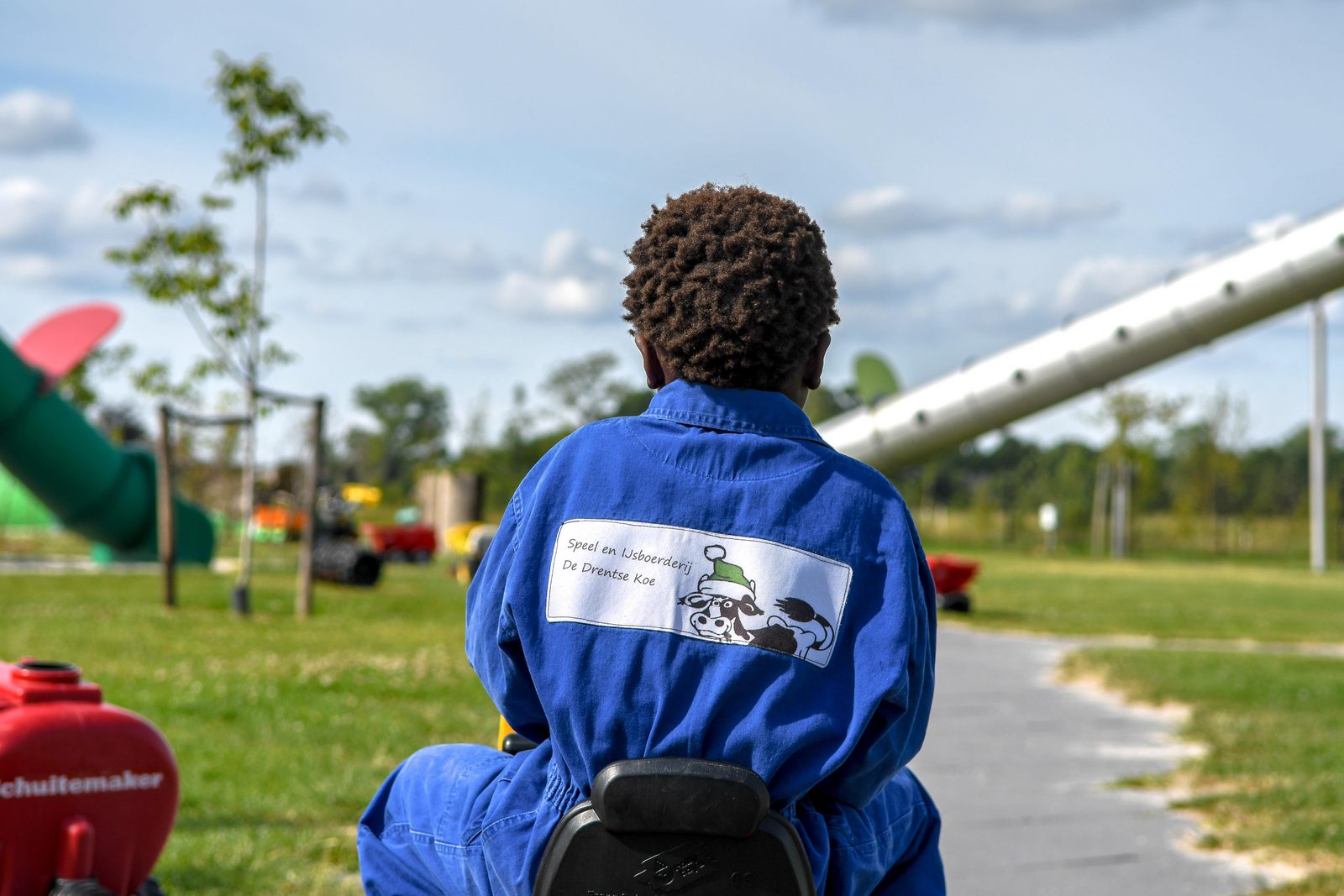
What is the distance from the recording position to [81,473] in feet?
68.9

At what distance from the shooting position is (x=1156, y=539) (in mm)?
61062

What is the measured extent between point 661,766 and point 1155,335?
8811mm

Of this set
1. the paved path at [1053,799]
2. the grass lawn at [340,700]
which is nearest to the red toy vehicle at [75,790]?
the grass lawn at [340,700]

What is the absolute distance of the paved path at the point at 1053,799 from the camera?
175 inches

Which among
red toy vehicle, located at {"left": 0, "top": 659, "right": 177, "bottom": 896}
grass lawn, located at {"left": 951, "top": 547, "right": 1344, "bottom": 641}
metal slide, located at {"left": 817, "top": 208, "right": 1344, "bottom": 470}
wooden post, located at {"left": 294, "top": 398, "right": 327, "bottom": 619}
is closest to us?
red toy vehicle, located at {"left": 0, "top": 659, "right": 177, "bottom": 896}

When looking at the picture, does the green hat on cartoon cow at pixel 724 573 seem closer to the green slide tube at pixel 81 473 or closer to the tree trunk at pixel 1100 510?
the green slide tube at pixel 81 473

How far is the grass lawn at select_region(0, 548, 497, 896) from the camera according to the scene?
4.25 metres

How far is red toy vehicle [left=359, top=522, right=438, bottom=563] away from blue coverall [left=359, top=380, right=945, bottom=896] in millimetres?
26010

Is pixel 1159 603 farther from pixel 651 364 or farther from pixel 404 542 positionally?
pixel 651 364

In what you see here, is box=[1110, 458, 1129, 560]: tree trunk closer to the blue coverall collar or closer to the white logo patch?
the blue coverall collar

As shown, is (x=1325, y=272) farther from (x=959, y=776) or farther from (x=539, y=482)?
(x=539, y=482)

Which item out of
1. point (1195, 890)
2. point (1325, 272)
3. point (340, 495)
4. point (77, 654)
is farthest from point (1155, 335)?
point (340, 495)

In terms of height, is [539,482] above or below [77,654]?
above

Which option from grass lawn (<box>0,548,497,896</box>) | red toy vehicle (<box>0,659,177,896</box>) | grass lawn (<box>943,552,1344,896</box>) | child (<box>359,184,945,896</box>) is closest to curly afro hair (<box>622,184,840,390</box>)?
child (<box>359,184,945,896</box>)
